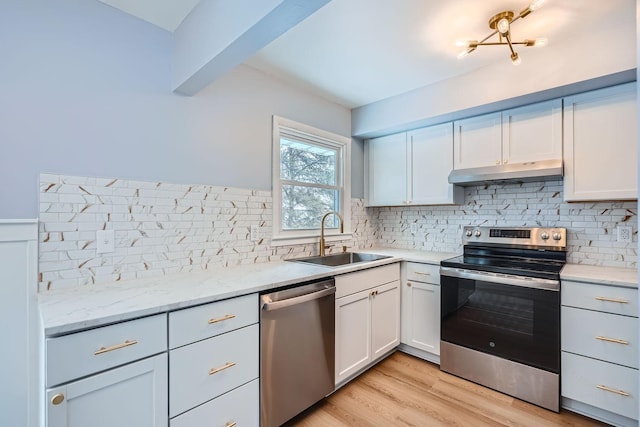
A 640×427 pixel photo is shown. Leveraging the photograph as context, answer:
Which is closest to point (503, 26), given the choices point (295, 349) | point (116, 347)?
point (295, 349)

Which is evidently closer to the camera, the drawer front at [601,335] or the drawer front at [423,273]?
the drawer front at [601,335]

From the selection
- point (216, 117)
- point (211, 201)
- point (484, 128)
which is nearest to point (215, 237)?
point (211, 201)

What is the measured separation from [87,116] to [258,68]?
120 centimetres

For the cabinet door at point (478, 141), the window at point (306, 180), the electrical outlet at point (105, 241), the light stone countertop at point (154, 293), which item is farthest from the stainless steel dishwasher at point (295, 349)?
the cabinet door at point (478, 141)

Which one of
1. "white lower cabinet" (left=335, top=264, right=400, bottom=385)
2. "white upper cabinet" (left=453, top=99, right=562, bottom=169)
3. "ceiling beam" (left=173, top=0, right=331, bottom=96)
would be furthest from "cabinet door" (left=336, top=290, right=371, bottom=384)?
"ceiling beam" (left=173, top=0, right=331, bottom=96)

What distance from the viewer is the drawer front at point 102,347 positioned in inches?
39.1

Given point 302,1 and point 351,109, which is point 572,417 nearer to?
→ point 302,1

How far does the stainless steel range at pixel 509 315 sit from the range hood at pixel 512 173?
0.49 metres

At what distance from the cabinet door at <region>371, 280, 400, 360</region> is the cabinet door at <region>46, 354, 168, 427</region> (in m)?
1.57

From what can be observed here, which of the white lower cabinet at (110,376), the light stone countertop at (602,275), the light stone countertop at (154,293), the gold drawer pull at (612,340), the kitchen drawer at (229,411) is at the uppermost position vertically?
the light stone countertop at (154,293)

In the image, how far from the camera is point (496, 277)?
2.09 meters

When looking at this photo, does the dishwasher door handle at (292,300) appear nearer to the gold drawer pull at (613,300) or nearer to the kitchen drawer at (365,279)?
the kitchen drawer at (365,279)

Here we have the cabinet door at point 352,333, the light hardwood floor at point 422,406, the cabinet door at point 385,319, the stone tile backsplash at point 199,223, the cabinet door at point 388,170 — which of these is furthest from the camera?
the cabinet door at point 388,170

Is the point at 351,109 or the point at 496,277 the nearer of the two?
the point at 496,277
